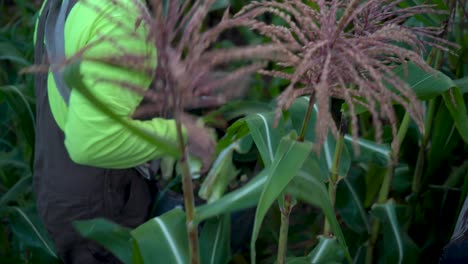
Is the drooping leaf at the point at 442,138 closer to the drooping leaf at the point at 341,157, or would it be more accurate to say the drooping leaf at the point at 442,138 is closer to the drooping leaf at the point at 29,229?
the drooping leaf at the point at 341,157

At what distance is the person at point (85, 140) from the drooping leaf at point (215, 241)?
166 millimetres

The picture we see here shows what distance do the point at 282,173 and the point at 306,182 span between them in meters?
0.09

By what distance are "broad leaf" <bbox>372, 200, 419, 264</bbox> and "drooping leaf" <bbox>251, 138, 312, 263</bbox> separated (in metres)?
0.53

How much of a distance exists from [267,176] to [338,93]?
154 millimetres

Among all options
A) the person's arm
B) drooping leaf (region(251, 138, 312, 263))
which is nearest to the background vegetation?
drooping leaf (region(251, 138, 312, 263))

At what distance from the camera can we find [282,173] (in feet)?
2.80

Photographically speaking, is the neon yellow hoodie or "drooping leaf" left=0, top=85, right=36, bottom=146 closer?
the neon yellow hoodie

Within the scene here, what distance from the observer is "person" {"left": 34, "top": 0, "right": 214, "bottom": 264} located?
105 cm

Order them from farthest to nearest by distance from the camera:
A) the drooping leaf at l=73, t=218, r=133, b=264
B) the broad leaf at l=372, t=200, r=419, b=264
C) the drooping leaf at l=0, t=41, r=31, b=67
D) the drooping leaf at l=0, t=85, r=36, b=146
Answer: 1. the drooping leaf at l=0, t=41, r=31, b=67
2. the drooping leaf at l=0, t=85, r=36, b=146
3. the broad leaf at l=372, t=200, r=419, b=264
4. the drooping leaf at l=73, t=218, r=133, b=264

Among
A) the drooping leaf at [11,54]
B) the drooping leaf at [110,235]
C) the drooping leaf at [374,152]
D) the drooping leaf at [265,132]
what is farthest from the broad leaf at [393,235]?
the drooping leaf at [11,54]

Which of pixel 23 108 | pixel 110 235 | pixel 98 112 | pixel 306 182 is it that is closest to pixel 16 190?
pixel 23 108

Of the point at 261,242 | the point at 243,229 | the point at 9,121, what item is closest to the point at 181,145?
the point at 243,229

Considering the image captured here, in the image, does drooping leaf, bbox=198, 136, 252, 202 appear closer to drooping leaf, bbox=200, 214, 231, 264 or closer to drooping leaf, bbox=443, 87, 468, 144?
drooping leaf, bbox=200, 214, 231, 264

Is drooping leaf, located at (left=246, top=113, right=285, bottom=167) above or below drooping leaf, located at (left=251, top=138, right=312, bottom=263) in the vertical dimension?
below
